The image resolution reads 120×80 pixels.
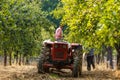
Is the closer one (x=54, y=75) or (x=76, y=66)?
(x=76, y=66)

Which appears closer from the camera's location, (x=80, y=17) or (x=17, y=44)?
(x=80, y=17)

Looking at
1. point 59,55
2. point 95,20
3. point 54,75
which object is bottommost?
point 54,75

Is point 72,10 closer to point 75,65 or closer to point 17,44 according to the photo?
point 75,65

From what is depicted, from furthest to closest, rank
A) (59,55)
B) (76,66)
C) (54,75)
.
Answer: (59,55) < (54,75) < (76,66)

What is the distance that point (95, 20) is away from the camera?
16266mm

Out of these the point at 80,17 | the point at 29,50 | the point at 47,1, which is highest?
the point at 47,1

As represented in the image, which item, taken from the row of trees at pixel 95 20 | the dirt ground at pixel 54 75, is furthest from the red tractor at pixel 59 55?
the row of trees at pixel 95 20

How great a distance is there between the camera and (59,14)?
2622cm

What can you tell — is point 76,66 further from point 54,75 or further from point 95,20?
point 95,20

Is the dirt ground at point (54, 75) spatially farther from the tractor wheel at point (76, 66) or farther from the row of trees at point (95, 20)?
the row of trees at point (95, 20)

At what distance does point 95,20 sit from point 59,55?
2520 millimetres

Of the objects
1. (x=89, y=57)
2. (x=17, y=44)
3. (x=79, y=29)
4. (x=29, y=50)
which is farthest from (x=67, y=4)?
(x=29, y=50)

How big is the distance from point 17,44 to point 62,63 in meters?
11.3

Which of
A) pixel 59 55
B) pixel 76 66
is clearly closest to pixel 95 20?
pixel 76 66
